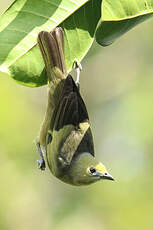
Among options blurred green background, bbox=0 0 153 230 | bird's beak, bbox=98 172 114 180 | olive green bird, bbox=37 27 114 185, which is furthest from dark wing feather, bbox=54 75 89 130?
blurred green background, bbox=0 0 153 230

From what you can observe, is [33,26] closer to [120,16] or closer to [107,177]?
[120,16]

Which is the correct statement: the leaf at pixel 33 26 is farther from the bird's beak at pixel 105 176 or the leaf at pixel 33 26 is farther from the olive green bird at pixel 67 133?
the bird's beak at pixel 105 176

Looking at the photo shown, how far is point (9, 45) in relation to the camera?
3180 millimetres

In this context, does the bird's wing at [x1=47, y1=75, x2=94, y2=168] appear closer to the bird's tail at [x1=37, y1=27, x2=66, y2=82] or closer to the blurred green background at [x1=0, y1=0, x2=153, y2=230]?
the bird's tail at [x1=37, y1=27, x2=66, y2=82]

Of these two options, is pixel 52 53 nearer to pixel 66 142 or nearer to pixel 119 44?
pixel 66 142

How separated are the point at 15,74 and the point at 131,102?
6.56m

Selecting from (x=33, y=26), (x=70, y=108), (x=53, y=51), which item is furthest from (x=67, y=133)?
(x=33, y=26)

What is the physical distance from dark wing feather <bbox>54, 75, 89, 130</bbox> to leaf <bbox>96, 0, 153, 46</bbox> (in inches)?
55.8

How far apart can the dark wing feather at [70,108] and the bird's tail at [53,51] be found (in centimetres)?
14

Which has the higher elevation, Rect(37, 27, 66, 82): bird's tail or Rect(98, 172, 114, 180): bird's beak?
Rect(37, 27, 66, 82): bird's tail

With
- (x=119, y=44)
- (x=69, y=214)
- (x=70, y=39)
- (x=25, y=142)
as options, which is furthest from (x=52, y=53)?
(x=119, y=44)

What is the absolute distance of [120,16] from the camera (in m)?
2.62

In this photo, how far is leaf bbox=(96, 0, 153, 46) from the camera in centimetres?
260

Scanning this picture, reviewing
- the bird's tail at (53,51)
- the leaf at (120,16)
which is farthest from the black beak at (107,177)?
the leaf at (120,16)
